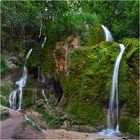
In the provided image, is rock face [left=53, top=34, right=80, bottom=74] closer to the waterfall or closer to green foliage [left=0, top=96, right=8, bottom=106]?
the waterfall

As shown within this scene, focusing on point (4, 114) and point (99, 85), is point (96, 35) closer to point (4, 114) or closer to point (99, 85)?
point (99, 85)

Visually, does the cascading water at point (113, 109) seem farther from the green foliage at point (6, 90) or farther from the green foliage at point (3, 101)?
the green foliage at point (6, 90)

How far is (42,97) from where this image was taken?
1510 cm

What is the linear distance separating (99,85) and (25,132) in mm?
3876

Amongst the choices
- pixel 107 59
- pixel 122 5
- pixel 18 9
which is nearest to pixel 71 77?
pixel 107 59

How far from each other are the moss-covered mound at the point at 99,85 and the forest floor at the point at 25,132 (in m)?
1.20

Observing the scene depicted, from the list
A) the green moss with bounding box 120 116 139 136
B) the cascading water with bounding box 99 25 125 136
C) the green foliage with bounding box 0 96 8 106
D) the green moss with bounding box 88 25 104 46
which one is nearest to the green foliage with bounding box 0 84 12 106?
the green foliage with bounding box 0 96 8 106

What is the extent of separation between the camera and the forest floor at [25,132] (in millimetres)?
9797

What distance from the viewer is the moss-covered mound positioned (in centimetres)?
1243

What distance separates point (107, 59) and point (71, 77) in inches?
59.3

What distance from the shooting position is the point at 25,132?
32.9 ft

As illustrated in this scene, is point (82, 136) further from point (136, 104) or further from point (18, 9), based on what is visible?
point (18, 9)

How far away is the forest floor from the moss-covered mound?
3.94 feet

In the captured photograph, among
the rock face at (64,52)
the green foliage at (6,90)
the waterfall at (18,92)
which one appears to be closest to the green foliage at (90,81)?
the rock face at (64,52)
